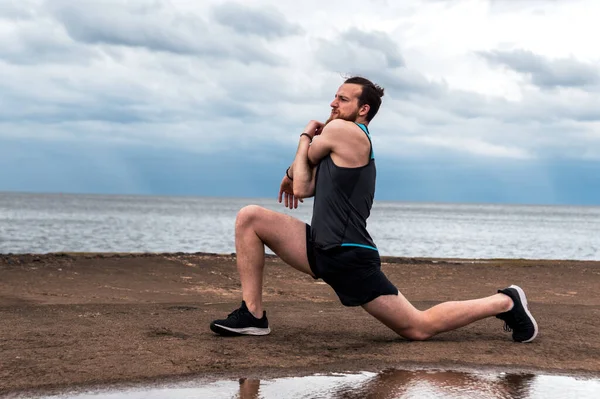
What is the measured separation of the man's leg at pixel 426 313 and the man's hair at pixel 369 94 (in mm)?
1320

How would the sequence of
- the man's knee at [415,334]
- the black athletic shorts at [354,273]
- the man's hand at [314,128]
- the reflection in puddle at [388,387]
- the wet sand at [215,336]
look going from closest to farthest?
the reflection in puddle at [388,387]
the wet sand at [215,336]
the black athletic shorts at [354,273]
the man's knee at [415,334]
the man's hand at [314,128]

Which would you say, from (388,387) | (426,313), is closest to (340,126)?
(426,313)

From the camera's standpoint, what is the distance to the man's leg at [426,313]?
490 centimetres

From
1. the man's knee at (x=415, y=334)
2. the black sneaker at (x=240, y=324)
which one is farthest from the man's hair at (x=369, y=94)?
the black sneaker at (x=240, y=324)

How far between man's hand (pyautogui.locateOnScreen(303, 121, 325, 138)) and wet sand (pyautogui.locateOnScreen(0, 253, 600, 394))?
1468 mm

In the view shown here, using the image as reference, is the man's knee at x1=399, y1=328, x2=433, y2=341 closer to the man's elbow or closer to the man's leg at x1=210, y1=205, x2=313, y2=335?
the man's leg at x1=210, y1=205, x2=313, y2=335

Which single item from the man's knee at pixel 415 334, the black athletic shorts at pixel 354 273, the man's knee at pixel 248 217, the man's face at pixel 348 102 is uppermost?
the man's face at pixel 348 102

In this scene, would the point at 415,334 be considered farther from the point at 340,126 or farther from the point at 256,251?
the point at 340,126

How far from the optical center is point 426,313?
5.05 m

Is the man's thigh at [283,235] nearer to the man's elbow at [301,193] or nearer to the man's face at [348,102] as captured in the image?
the man's elbow at [301,193]

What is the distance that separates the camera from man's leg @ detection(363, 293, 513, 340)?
16.1 feet

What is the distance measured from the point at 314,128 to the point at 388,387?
7.03 feet

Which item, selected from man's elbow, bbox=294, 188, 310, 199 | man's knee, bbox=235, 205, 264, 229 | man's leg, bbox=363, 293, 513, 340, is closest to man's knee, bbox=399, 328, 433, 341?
man's leg, bbox=363, 293, 513, 340

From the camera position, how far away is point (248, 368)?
414 centimetres
